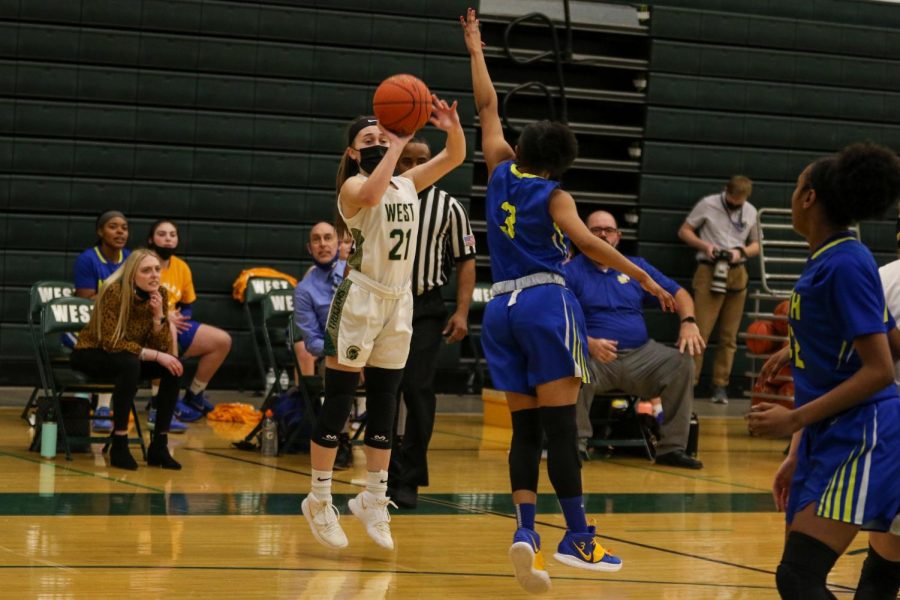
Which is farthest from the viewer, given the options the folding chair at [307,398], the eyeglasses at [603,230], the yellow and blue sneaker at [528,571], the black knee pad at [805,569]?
the eyeglasses at [603,230]

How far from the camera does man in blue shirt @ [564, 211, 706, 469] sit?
8.43 meters

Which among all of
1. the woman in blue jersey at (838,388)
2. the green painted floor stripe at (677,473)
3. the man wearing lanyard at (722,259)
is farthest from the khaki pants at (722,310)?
the woman in blue jersey at (838,388)

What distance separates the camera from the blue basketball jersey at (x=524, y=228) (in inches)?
193

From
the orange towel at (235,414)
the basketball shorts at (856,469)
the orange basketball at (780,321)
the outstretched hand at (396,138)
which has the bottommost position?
the orange towel at (235,414)

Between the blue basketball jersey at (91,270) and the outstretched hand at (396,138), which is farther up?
the outstretched hand at (396,138)

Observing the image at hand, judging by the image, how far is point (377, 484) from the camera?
5.43 meters

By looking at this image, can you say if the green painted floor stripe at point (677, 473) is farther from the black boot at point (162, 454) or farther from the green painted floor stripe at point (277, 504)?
the black boot at point (162, 454)

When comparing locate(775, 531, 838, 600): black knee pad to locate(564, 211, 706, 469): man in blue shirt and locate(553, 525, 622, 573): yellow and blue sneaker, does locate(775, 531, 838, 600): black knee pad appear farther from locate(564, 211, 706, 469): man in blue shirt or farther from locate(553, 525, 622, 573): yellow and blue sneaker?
locate(564, 211, 706, 469): man in blue shirt

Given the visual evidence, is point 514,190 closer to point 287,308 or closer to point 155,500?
point 155,500

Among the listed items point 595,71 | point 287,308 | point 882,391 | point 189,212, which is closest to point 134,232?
point 189,212

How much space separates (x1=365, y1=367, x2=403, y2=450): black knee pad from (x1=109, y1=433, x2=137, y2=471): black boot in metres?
2.26

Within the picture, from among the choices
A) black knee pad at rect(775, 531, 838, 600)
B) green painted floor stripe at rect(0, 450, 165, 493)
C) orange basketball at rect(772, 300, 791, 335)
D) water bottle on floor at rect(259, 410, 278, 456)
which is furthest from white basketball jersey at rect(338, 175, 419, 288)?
orange basketball at rect(772, 300, 791, 335)

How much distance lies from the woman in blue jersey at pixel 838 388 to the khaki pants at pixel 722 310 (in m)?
8.90

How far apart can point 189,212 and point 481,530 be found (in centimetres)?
592
